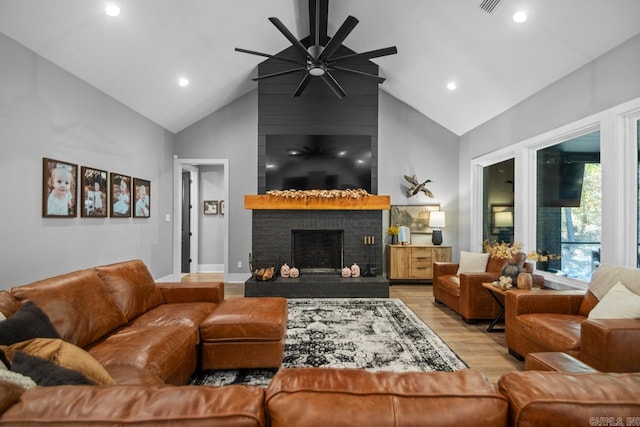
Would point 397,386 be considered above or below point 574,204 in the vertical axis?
below

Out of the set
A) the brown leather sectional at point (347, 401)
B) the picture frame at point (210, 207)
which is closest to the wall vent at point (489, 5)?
the brown leather sectional at point (347, 401)

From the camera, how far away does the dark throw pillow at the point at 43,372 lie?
0.96 m

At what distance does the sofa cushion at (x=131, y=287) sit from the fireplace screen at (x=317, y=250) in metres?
2.86

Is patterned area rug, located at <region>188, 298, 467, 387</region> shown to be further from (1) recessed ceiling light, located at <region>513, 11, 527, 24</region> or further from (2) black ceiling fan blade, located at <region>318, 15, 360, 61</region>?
(1) recessed ceiling light, located at <region>513, 11, 527, 24</region>

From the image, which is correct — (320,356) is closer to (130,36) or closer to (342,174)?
(342,174)

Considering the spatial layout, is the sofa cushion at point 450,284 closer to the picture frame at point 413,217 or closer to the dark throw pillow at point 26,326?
the picture frame at point 413,217

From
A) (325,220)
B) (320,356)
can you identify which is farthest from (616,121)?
(325,220)

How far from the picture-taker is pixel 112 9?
308 centimetres

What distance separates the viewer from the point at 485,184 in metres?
5.59

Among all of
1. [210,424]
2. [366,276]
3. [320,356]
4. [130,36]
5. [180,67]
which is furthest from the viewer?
[366,276]

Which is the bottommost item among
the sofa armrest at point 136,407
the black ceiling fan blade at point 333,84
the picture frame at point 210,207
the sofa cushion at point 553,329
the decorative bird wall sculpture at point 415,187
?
the sofa cushion at point 553,329

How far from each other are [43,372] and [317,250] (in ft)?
15.5

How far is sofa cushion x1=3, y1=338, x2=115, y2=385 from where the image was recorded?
115 centimetres

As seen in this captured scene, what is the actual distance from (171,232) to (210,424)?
5.87 metres
